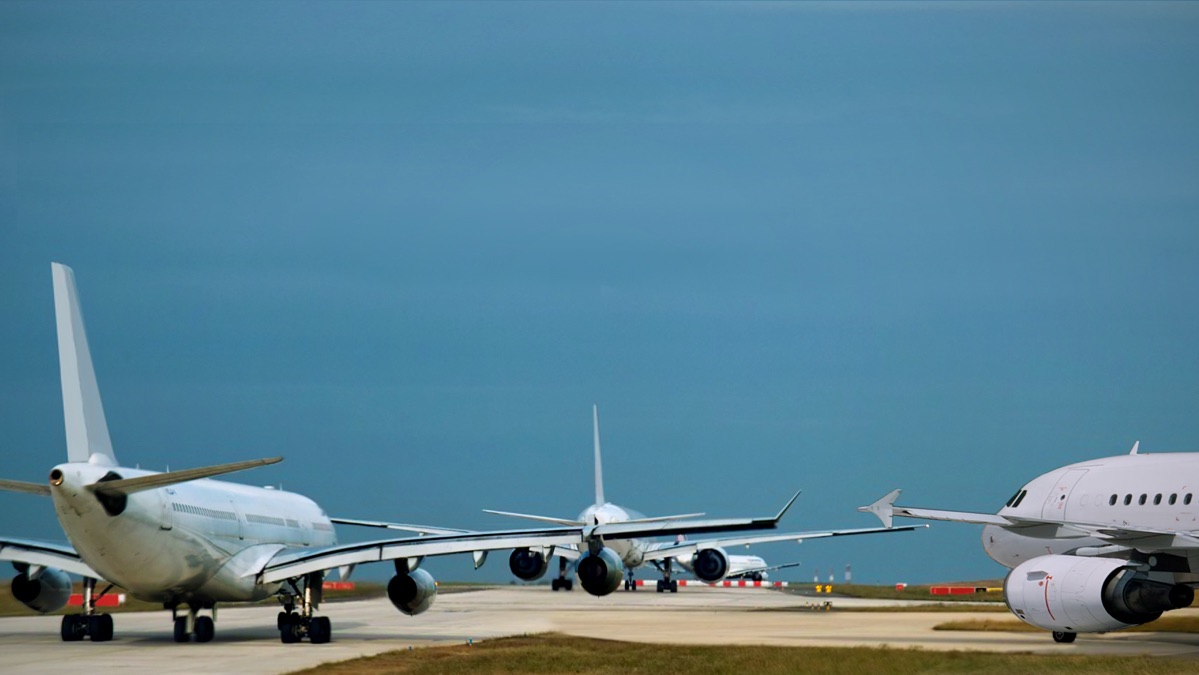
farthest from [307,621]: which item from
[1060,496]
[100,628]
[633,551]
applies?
[633,551]

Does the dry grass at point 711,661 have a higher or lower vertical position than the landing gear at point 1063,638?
higher

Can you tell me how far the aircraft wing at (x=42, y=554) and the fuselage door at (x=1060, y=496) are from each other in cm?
1958

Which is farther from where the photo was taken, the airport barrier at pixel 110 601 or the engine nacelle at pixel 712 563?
the engine nacelle at pixel 712 563

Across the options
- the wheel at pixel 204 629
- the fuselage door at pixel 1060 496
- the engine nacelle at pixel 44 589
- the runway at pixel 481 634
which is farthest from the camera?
the engine nacelle at pixel 44 589

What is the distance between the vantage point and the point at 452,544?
31.4 metres

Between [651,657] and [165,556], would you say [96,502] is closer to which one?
[165,556]

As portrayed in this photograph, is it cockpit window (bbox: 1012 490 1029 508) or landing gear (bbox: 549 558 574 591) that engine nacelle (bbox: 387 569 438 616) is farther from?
landing gear (bbox: 549 558 574 591)

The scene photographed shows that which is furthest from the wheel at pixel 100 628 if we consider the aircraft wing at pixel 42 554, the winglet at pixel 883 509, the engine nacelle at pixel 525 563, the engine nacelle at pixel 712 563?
the engine nacelle at pixel 712 563

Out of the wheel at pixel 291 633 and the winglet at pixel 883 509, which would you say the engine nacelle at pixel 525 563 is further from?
the winglet at pixel 883 509

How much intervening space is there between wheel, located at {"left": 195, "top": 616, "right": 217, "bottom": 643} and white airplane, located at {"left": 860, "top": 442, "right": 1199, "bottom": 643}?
1596 centimetres

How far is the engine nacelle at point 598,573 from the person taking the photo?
32.1m

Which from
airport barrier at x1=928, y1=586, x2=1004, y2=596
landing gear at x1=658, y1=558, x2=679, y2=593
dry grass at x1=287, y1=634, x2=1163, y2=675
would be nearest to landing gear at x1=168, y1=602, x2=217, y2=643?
dry grass at x1=287, y1=634, x2=1163, y2=675

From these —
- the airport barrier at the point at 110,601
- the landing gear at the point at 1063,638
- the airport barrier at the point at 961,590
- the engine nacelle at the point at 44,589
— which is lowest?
the airport barrier at the point at 961,590

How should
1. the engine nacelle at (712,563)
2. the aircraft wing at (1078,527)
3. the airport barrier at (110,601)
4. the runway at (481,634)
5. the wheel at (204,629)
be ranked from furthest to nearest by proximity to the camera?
the engine nacelle at (712,563)
the airport barrier at (110,601)
the wheel at (204,629)
the runway at (481,634)
the aircraft wing at (1078,527)
